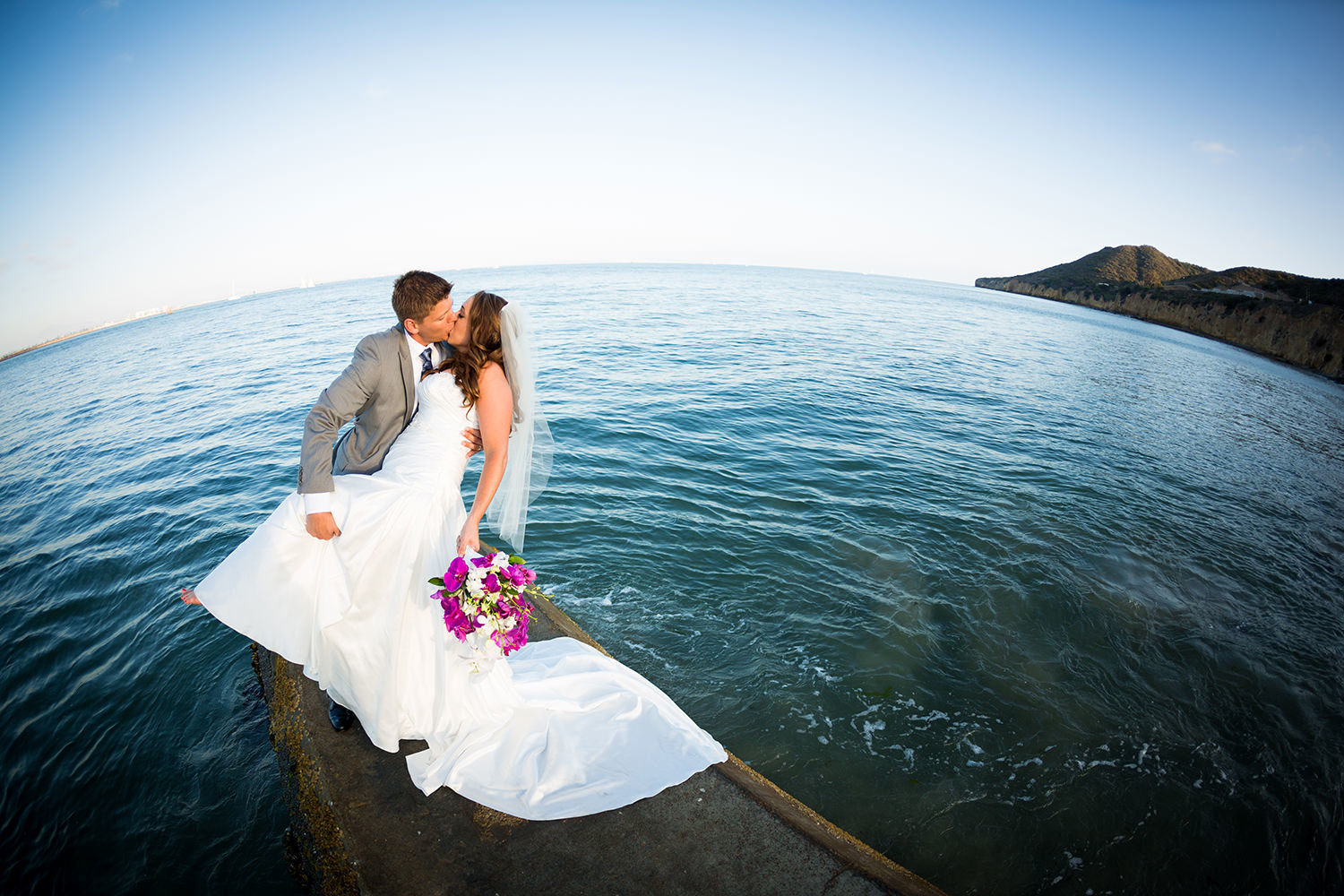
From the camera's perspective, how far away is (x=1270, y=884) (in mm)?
3820

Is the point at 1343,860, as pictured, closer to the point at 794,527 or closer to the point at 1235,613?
the point at 1235,613

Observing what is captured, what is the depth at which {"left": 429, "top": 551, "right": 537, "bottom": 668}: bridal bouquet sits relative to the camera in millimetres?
2939

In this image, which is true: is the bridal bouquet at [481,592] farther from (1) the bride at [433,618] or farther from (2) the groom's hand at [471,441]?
(2) the groom's hand at [471,441]

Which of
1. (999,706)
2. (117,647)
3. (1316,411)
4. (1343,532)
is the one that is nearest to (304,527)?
(117,647)

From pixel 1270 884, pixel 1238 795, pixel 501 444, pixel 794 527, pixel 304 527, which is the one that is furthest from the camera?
pixel 794 527

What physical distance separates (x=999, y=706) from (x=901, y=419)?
9816 mm

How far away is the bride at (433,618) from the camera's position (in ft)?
10.2

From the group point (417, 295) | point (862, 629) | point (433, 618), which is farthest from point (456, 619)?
point (862, 629)

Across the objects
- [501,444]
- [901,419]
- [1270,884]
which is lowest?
[1270,884]

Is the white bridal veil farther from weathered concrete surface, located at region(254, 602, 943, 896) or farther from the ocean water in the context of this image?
the ocean water

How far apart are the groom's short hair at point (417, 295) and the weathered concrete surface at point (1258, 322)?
45763mm

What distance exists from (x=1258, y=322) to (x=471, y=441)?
58134mm

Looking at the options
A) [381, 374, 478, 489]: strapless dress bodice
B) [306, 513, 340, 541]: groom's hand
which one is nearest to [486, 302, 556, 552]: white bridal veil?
[381, 374, 478, 489]: strapless dress bodice

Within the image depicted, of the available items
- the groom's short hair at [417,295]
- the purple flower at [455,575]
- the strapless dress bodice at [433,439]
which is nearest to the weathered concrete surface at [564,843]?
the purple flower at [455,575]
